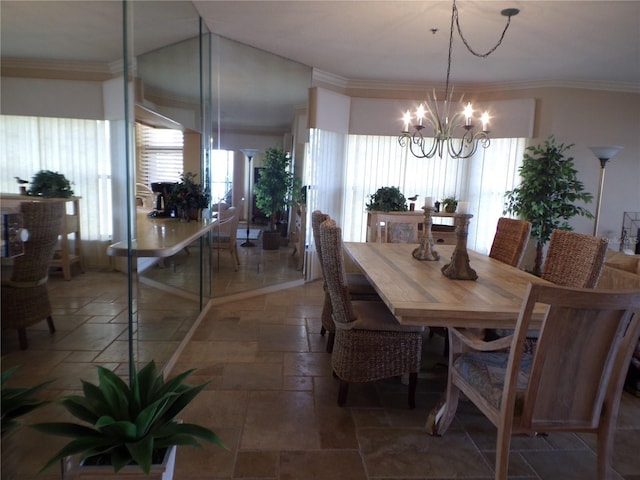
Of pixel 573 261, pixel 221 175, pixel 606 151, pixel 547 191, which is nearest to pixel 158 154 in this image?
pixel 221 175

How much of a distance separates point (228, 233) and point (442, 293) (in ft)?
8.51

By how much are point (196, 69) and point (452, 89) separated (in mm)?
3172

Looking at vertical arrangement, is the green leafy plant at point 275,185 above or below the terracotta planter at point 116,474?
above

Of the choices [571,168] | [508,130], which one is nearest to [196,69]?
[508,130]

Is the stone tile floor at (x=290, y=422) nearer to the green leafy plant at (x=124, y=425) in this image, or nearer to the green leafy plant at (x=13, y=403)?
the green leafy plant at (x=13, y=403)

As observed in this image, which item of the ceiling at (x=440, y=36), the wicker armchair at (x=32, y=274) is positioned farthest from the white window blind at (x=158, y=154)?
the ceiling at (x=440, y=36)

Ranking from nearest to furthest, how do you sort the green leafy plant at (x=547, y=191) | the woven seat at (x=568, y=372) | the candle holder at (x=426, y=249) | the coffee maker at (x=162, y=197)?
the woven seat at (x=568, y=372) → the coffee maker at (x=162, y=197) → the candle holder at (x=426, y=249) → the green leafy plant at (x=547, y=191)

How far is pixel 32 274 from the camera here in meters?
1.26

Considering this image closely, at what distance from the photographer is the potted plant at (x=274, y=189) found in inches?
164

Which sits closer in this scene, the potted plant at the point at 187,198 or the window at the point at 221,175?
the potted plant at the point at 187,198

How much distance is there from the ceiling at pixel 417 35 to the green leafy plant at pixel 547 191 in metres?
0.91

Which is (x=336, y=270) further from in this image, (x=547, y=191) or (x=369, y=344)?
(x=547, y=191)

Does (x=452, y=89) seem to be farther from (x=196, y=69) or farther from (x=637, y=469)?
(x=637, y=469)

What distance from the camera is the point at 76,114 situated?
141cm
